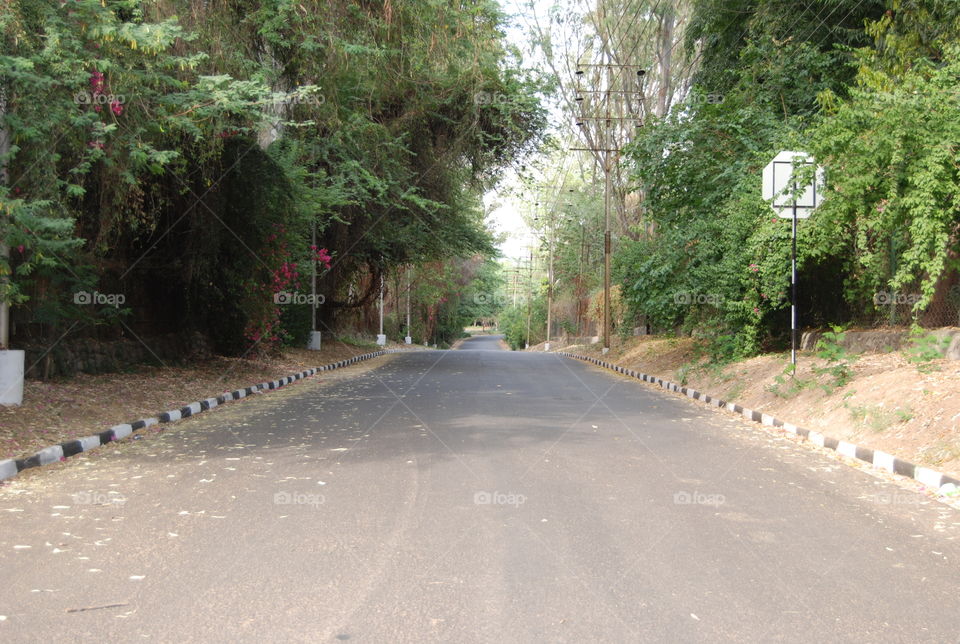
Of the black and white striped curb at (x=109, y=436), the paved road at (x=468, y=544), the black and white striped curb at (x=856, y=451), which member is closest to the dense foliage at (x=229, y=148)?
the black and white striped curb at (x=109, y=436)

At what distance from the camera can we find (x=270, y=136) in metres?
20.3

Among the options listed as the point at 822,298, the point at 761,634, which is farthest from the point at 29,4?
the point at 822,298

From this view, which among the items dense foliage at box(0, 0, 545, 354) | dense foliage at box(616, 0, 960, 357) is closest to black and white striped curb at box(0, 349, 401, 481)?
dense foliage at box(0, 0, 545, 354)

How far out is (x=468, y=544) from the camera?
4.94 meters

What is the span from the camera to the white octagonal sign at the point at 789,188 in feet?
41.6

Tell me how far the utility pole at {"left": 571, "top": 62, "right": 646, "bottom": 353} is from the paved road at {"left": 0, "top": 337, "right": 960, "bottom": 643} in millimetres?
20702

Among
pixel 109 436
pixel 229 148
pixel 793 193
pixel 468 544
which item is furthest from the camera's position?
pixel 229 148

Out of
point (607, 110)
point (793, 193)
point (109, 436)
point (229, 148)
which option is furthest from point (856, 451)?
point (607, 110)

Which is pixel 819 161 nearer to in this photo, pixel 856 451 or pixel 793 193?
pixel 793 193

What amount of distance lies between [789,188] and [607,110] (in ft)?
54.3

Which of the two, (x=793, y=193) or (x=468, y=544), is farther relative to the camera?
(x=793, y=193)

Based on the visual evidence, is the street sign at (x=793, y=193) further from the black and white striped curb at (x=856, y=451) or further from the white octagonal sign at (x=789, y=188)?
the black and white striped curb at (x=856, y=451)

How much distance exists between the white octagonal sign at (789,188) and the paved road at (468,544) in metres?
5.34

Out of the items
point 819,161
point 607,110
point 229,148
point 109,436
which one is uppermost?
point 607,110
